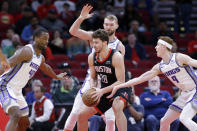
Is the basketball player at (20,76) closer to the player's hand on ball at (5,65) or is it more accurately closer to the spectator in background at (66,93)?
the player's hand on ball at (5,65)

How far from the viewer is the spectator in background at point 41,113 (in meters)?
10.4

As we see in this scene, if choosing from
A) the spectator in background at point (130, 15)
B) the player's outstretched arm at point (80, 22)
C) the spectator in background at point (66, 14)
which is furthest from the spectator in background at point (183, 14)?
the player's outstretched arm at point (80, 22)

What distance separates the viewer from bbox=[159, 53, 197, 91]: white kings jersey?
7.94 m

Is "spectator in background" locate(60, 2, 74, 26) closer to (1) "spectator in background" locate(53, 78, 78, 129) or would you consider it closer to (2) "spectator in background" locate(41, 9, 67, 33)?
(2) "spectator in background" locate(41, 9, 67, 33)

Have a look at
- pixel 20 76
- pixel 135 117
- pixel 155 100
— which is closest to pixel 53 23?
pixel 155 100

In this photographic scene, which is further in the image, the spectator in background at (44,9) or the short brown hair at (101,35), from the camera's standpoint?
the spectator in background at (44,9)

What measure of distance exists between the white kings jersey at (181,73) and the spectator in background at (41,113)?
351 cm

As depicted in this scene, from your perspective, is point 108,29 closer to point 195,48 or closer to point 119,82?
point 119,82

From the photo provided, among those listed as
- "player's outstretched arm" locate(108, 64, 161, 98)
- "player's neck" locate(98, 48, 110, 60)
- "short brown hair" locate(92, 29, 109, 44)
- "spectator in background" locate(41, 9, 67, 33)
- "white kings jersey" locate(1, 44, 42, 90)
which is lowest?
"spectator in background" locate(41, 9, 67, 33)

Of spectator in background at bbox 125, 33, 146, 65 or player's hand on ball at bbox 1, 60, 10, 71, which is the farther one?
spectator in background at bbox 125, 33, 146, 65

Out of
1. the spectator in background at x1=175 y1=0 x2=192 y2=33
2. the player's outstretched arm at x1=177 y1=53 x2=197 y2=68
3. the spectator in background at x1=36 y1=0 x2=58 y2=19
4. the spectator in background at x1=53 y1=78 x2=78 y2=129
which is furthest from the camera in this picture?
the spectator in background at x1=175 y1=0 x2=192 y2=33

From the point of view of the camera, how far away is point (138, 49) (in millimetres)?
13516

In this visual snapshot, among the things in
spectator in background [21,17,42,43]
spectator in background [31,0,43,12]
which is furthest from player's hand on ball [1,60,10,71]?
spectator in background [31,0,43,12]

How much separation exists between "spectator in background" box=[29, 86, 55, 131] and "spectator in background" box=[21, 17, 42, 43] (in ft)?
12.1
